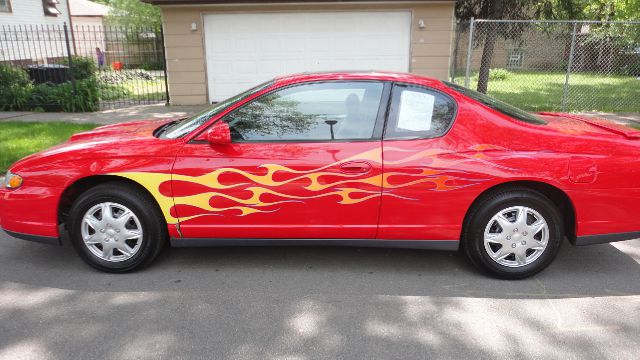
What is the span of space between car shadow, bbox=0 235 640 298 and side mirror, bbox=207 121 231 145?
3.53 ft

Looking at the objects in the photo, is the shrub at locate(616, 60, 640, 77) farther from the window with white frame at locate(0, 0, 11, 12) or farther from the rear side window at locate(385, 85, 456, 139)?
the window with white frame at locate(0, 0, 11, 12)

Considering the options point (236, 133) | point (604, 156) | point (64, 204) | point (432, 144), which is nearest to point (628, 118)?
point (604, 156)

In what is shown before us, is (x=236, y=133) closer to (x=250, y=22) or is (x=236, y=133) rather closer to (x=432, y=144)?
(x=432, y=144)

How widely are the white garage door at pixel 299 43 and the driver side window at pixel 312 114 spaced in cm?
861

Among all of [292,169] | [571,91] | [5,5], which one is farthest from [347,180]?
[5,5]

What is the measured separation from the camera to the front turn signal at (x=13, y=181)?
150 inches

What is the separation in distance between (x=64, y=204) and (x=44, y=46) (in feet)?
62.9

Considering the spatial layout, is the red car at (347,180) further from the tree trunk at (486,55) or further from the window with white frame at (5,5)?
the window with white frame at (5,5)

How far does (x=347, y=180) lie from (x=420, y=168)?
0.53 m

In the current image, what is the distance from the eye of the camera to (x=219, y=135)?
11.7 feet

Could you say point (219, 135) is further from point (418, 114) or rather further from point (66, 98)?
point (66, 98)

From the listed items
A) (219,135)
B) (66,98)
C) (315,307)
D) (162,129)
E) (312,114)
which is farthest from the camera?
(66,98)

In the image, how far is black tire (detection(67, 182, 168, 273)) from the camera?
371 centimetres

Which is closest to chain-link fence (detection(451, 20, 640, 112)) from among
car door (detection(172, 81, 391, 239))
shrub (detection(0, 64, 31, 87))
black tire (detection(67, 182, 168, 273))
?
car door (detection(172, 81, 391, 239))
